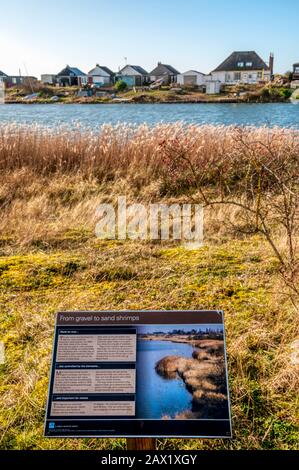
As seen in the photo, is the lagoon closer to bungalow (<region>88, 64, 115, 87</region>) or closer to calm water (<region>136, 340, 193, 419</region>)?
calm water (<region>136, 340, 193, 419</region>)

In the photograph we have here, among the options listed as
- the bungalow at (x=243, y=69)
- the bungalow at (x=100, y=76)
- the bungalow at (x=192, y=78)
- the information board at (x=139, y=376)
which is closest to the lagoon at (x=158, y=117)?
the information board at (x=139, y=376)

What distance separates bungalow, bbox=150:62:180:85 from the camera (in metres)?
67.3

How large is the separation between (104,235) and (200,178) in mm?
2900

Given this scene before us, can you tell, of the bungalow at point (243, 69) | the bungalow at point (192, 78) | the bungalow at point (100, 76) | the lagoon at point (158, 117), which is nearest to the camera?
the lagoon at point (158, 117)

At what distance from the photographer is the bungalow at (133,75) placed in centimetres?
6631

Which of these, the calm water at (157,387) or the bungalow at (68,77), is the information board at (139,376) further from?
the bungalow at (68,77)

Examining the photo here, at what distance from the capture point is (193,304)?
3.63 metres

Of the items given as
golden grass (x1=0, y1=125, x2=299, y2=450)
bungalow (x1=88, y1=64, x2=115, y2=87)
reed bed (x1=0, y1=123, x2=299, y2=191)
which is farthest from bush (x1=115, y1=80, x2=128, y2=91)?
golden grass (x1=0, y1=125, x2=299, y2=450)

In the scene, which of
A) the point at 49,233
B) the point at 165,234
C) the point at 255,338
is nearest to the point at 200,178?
the point at 165,234

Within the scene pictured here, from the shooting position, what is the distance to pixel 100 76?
6738cm

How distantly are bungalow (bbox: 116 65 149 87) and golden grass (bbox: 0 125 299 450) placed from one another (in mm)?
61666

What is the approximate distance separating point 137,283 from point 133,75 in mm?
67635

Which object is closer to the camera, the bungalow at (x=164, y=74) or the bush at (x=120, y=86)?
the bush at (x=120, y=86)
